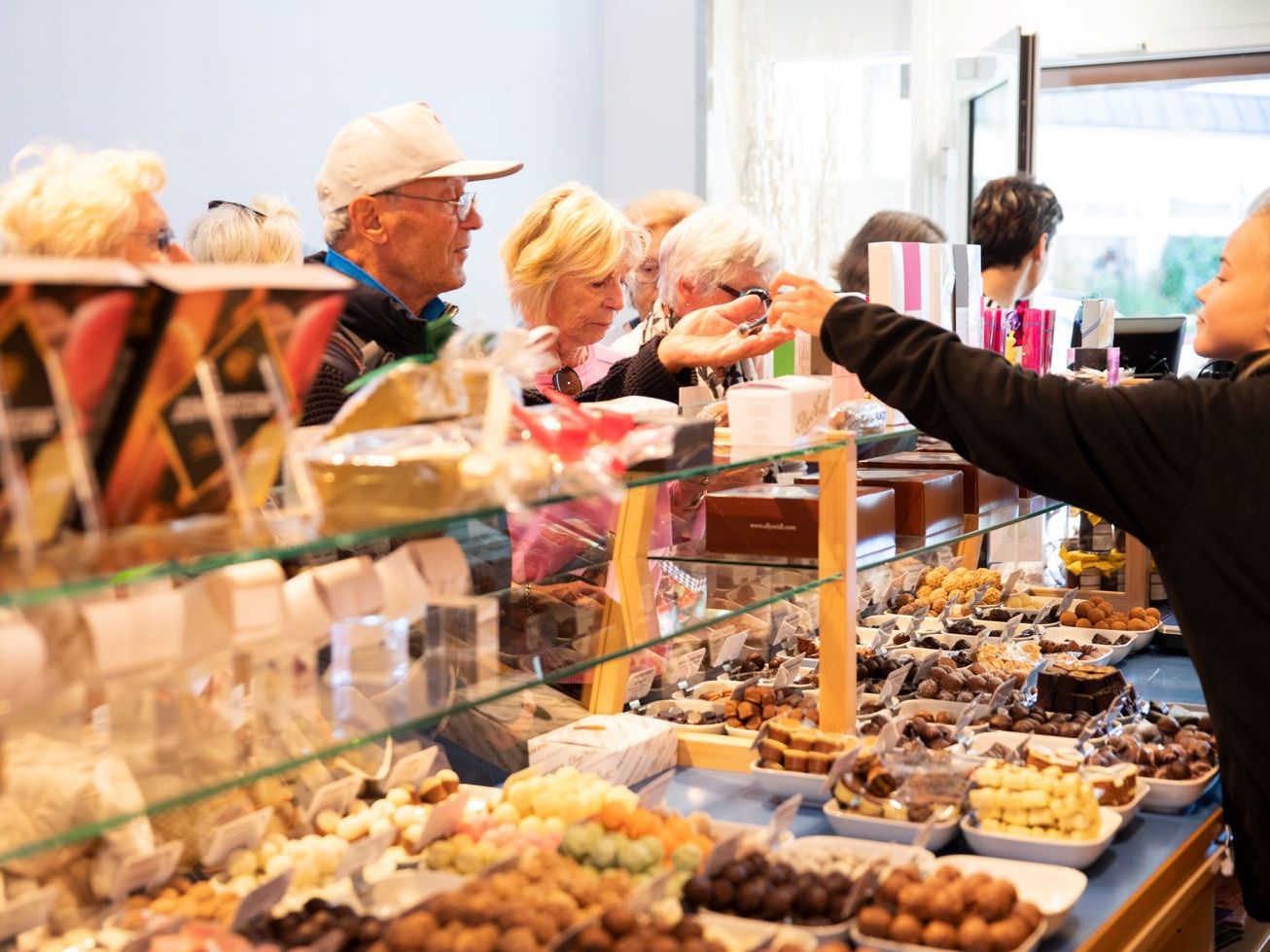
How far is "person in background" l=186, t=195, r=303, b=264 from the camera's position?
4.30 meters

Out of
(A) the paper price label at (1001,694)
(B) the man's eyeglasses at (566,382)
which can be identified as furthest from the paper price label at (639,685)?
(B) the man's eyeglasses at (566,382)

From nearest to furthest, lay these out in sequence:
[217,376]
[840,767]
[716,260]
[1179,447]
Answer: [217,376], [1179,447], [840,767], [716,260]

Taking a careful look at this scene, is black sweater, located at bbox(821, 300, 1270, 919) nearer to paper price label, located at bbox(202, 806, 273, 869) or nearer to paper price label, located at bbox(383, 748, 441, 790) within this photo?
paper price label, located at bbox(383, 748, 441, 790)

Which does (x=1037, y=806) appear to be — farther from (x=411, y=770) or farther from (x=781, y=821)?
(x=411, y=770)

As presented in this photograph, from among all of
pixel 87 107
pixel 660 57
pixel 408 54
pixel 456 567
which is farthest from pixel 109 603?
pixel 660 57

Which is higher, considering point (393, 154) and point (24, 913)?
point (393, 154)

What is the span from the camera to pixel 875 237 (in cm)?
569

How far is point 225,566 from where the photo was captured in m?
1.47

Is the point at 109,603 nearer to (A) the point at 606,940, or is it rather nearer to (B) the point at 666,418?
(A) the point at 606,940

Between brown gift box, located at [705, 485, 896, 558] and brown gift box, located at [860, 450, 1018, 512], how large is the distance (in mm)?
579

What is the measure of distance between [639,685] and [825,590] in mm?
675

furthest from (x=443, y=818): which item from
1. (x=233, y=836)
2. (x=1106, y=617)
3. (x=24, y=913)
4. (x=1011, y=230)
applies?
(x=1011, y=230)

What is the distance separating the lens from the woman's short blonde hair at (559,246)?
3.89m

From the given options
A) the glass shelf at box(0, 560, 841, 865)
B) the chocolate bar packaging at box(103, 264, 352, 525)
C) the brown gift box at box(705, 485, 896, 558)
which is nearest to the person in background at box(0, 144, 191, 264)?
the chocolate bar packaging at box(103, 264, 352, 525)
